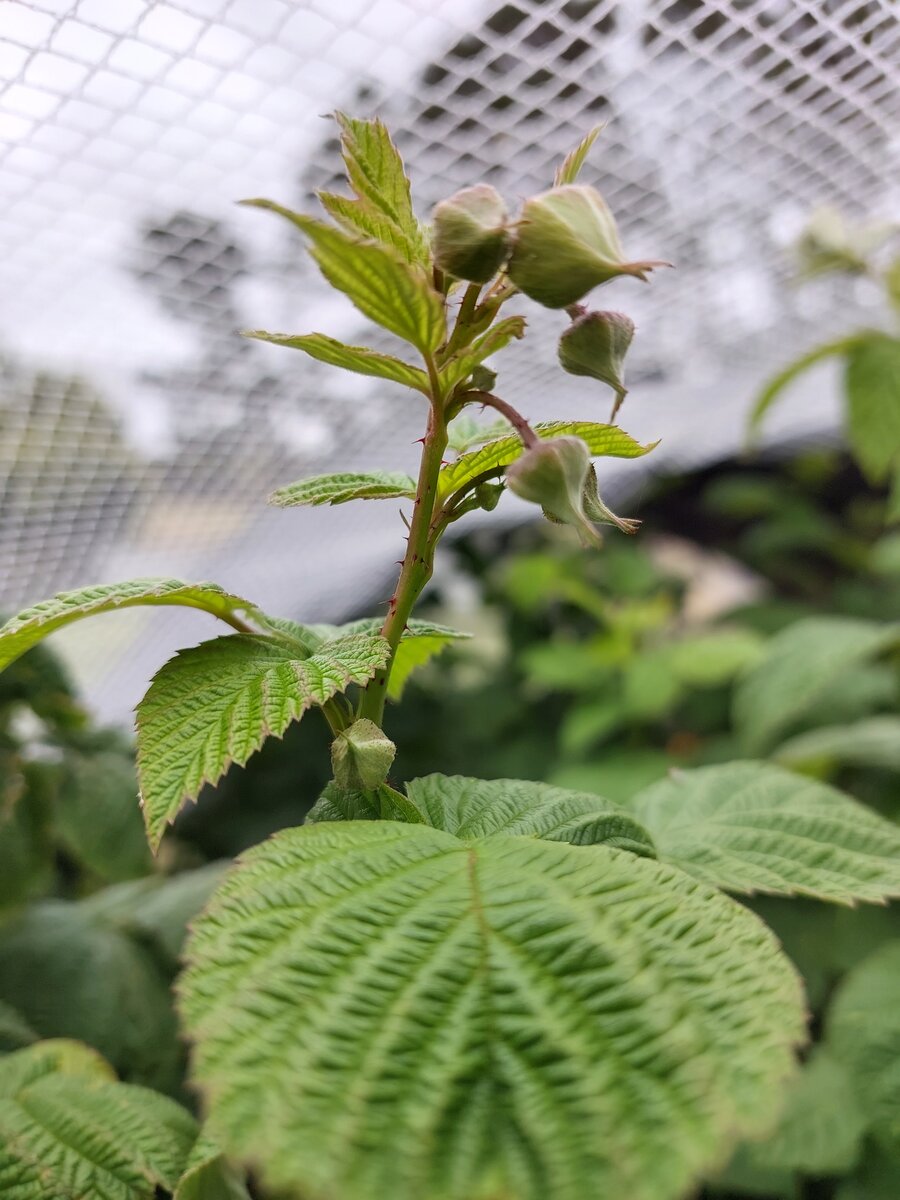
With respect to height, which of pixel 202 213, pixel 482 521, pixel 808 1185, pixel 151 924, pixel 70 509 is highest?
pixel 202 213

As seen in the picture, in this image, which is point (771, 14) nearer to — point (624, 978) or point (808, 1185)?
point (624, 978)

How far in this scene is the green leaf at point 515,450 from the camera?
16.4 inches

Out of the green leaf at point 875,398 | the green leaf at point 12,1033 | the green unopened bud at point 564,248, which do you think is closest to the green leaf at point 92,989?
the green leaf at point 12,1033

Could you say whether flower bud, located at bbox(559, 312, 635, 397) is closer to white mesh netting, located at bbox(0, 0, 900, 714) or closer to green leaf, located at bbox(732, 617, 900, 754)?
white mesh netting, located at bbox(0, 0, 900, 714)

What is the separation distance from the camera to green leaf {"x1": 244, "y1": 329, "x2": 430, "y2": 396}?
373mm

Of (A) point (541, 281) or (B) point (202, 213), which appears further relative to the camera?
(B) point (202, 213)

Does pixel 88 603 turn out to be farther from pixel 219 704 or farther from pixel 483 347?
pixel 483 347

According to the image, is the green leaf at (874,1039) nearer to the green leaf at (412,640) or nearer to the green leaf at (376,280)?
the green leaf at (412,640)

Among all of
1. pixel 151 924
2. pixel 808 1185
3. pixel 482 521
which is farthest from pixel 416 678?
pixel 808 1185

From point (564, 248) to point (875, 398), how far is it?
78 centimetres

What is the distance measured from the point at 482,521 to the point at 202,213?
30.8 inches

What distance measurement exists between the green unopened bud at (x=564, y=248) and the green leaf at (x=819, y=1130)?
0.52 m

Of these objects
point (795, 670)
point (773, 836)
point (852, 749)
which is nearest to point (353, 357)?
point (773, 836)

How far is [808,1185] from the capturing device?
713 millimetres
